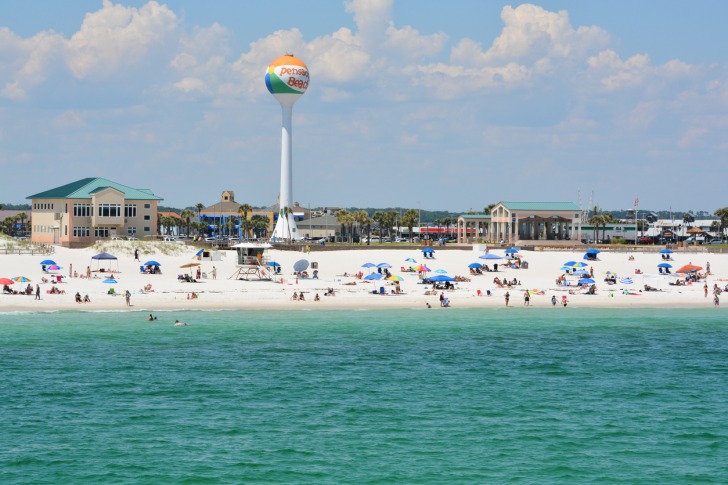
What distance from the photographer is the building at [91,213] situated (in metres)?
94.5

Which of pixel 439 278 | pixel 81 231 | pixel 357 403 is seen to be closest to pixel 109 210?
pixel 81 231

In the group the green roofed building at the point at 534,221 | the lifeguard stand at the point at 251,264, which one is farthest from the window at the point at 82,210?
the green roofed building at the point at 534,221

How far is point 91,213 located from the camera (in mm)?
95125

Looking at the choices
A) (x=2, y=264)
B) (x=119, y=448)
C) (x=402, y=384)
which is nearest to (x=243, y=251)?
(x=2, y=264)

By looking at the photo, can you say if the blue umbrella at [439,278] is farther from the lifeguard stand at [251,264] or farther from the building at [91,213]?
the building at [91,213]

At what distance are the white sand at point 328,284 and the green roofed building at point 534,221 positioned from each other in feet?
83.2

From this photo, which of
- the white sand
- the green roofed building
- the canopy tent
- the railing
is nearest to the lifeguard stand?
the white sand

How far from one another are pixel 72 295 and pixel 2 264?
11.7m

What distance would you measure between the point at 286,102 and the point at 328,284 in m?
47.0

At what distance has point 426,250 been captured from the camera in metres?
80.9

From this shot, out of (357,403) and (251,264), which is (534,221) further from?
(357,403)

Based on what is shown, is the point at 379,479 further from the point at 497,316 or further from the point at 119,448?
the point at 497,316

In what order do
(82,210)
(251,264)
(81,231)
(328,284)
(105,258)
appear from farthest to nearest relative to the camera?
(81,231), (82,210), (251,264), (328,284), (105,258)

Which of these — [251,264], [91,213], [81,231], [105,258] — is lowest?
[251,264]
